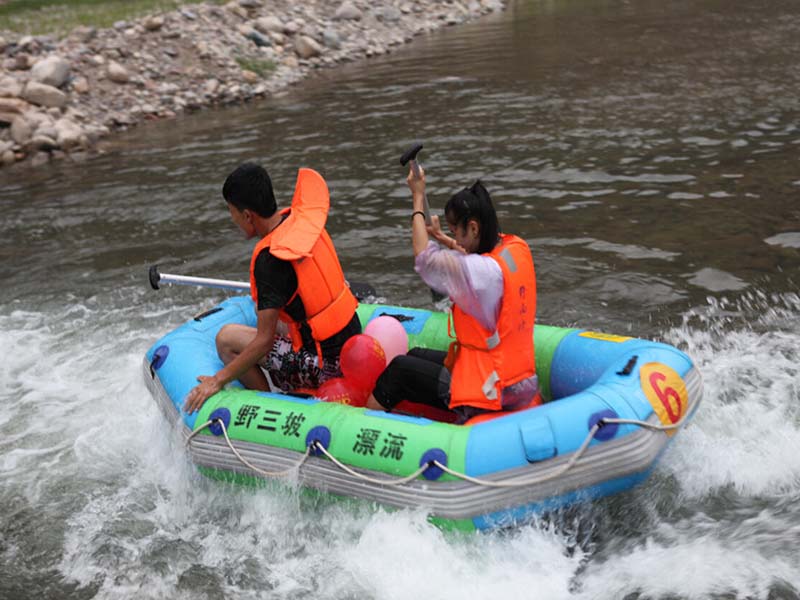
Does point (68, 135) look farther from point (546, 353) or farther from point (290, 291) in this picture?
point (546, 353)

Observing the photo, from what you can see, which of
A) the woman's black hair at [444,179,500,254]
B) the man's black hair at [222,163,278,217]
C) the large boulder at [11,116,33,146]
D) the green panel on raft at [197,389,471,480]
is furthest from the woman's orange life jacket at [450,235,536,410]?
the large boulder at [11,116,33,146]

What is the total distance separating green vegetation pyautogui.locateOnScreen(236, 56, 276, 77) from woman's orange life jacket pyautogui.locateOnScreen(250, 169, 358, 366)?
37.2 ft

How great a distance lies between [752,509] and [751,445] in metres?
0.50

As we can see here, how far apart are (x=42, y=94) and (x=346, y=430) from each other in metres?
10.9

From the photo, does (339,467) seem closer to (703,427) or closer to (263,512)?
(263,512)

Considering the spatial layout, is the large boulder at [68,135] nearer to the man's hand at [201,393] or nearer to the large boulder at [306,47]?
the large boulder at [306,47]

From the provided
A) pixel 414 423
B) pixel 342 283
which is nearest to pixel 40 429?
pixel 342 283

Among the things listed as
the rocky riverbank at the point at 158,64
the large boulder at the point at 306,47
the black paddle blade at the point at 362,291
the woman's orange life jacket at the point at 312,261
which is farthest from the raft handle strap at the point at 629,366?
the large boulder at the point at 306,47

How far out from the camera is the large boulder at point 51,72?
1374 cm

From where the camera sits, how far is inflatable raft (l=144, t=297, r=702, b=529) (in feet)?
13.2

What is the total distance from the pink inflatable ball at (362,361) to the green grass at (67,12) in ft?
43.5

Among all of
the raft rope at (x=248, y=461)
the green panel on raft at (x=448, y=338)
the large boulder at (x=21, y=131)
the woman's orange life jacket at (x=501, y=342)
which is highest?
the woman's orange life jacket at (x=501, y=342)

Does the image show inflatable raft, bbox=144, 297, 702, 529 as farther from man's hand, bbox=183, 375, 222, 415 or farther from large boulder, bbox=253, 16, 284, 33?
large boulder, bbox=253, 16, 284, 33

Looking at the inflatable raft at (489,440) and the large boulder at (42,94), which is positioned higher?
the inflatable raft at (489,440)
